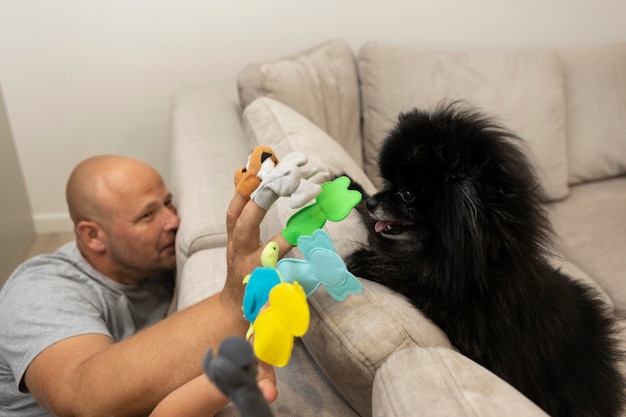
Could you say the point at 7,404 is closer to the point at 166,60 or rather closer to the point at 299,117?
the point at 299,117

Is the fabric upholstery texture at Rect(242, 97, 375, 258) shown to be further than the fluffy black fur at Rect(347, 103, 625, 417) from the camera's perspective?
Yes

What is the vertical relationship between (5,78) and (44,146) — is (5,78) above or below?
above

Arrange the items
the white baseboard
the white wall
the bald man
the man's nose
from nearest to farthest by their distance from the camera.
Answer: the bald man < the man's nose < the white wall < the white baseboard

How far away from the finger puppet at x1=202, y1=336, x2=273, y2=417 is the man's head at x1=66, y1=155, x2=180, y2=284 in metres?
1.11

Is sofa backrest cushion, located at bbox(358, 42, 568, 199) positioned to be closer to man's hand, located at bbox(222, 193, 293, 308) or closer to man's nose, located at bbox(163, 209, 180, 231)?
man's nose, located at bbox(163, 209, 180, 231)

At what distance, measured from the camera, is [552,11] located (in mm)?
2559

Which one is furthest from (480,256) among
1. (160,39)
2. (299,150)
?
(160,39)

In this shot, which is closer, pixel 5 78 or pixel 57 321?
pixel 57 321

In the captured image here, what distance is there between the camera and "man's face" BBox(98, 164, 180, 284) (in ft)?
5.27

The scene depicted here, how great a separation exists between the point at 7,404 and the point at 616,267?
1.87 m

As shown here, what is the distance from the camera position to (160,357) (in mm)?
1023

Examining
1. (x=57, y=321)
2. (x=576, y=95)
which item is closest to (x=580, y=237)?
(x=576, y=95)

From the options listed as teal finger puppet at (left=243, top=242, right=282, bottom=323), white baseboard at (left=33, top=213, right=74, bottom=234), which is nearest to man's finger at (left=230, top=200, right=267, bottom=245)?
teal finger puppet at (left=243, top=242, right=282, bottom=323)

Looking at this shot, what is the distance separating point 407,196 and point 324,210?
0.23m
